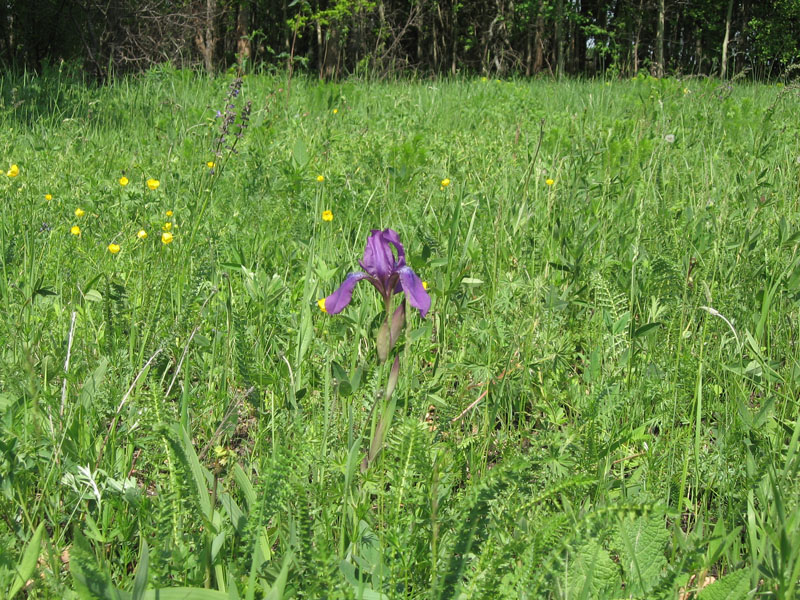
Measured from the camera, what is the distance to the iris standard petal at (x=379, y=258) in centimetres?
133

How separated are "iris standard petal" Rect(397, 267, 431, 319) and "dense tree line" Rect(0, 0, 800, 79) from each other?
655 cm

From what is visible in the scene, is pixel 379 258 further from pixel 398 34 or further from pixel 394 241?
pixel 398 34

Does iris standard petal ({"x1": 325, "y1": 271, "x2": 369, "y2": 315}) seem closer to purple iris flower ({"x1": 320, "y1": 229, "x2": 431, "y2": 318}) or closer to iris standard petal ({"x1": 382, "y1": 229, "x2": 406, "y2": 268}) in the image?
purple iris flower ({"x1": 320, "y1": 229, "x2": 431, "y2": 318})

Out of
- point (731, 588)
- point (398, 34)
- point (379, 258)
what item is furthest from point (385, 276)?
point (398, 34)

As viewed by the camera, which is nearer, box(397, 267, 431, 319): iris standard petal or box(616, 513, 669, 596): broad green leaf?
box(616, 513, 669, 596): broad green leaf

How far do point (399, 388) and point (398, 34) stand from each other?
17.6m

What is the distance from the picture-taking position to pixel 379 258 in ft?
4.39

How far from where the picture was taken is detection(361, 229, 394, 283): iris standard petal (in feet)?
4.36

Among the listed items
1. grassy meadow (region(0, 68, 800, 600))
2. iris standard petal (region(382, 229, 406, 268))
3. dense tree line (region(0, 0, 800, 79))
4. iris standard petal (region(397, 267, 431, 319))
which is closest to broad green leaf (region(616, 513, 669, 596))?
grassy meadow (region(0, 68, 800, 600))

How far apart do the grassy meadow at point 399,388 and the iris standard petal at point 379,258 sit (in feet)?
0.36

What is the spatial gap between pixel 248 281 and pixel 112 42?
921cm

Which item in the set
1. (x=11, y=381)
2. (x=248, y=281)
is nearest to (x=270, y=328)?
(x=248, y=281)

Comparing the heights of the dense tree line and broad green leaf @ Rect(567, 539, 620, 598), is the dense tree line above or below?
above

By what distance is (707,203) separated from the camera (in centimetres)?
295
